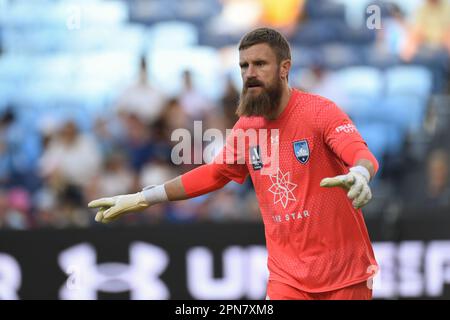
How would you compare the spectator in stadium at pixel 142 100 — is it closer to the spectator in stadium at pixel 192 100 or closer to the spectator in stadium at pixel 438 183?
the spectator in stadium at pixel 192 100

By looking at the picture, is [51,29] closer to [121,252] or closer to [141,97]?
[141,97]

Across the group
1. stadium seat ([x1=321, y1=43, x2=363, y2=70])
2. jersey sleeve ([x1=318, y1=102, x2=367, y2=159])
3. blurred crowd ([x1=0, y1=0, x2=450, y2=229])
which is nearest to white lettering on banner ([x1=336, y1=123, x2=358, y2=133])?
jersey sleeve ([x1=318, y1=102, x2=367, y2=159])

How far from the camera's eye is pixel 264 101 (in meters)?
5.77

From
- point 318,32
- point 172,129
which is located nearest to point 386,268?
point 172,129

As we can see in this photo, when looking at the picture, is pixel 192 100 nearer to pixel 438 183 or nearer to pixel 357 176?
pixel 438 183

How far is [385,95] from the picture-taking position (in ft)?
42.4

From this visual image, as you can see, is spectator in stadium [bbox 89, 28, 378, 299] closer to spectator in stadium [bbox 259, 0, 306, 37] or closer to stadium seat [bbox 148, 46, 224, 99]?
stadium seat [bbox 148, 46, 224, 99]

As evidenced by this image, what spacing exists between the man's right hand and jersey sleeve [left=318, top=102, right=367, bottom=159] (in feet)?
4.31

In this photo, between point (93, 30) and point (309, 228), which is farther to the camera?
point (93, 30)

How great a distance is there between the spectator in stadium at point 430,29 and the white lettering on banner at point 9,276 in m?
6.07

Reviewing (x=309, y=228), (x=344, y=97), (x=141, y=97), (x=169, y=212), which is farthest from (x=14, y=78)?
(x=309, y=228)

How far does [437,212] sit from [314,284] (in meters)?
4.72

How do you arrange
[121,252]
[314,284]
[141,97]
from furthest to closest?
1. [141,97]
2. [121,252]
3. [314,284]

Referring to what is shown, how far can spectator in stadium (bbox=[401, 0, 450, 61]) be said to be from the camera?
508 inches
